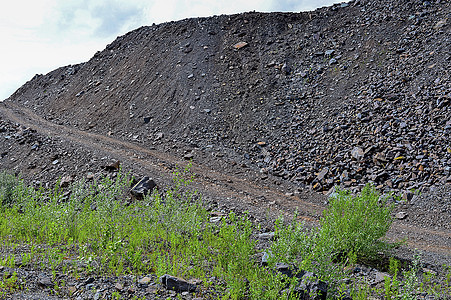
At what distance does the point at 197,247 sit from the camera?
550 centimetres

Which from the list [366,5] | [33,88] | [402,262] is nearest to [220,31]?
[366,5]

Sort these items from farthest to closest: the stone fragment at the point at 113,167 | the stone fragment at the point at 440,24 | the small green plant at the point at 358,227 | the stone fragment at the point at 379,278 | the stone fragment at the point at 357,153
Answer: the stone fragment at the point at 440,24
the stone fragment at the point at 357,153
the stone fragment at the point at 113,167
the small green plant at the point at 358,227
the stone fragment at the point at 379,278

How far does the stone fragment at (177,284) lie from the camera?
4488 mm

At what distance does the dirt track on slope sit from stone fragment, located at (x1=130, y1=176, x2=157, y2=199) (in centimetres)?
67

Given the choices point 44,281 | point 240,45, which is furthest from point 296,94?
point 44,281

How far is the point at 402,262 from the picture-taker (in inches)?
244

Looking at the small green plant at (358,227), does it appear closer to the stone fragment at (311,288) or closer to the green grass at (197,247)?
the green grass at (197,247)

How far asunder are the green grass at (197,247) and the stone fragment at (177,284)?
14cm

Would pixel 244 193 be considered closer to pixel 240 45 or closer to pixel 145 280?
pixel 145 280

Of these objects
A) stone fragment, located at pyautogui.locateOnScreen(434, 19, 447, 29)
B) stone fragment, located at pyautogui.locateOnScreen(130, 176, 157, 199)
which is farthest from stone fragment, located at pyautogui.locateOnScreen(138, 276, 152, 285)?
stone fragment, located at pyautogui.locateOnScreen(434, 19, 447, 29)

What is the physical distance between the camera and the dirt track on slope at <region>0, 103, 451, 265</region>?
837 centimetres

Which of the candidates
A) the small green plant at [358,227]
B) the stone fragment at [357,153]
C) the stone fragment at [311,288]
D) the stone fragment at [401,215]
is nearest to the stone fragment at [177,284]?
the stone fragment at [311,288]

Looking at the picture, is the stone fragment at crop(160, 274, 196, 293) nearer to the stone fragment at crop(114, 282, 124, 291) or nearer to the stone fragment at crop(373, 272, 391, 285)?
the stone fragment at crop(114, 282, 124, 291)

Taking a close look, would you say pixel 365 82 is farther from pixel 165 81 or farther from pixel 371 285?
pixel 371 285
